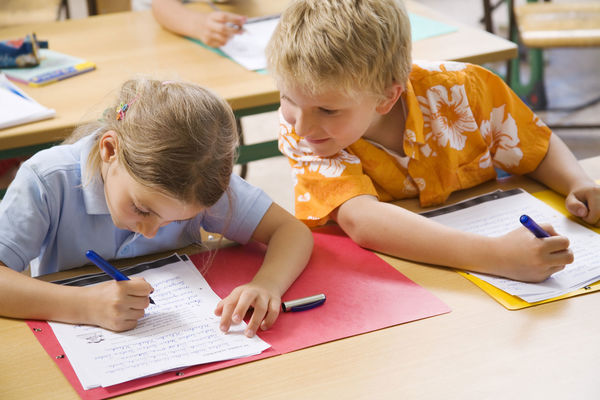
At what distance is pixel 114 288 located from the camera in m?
1.01

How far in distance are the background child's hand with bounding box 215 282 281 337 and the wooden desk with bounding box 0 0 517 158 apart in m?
0.56

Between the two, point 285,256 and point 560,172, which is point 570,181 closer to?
point 560,172

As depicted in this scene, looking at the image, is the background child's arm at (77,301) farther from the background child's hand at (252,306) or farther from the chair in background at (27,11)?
the chair in background at (27,11)

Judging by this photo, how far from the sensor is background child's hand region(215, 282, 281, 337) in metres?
1.01

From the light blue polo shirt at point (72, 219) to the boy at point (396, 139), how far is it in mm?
135

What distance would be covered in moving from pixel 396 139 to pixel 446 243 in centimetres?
30

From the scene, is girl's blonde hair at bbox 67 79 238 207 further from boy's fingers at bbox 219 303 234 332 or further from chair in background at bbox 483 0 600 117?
chair in background at bbox 483 0 600 117

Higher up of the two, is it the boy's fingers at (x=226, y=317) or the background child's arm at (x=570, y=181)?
the background child's arm at (x=570, y=181)

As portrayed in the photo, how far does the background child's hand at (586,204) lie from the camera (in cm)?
127

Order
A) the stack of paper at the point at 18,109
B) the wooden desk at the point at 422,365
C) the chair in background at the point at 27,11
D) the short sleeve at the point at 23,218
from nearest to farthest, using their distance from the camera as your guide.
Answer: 1. the wooden desk at the point at 422,365
2. the short sleeve at the point at 23,218
3. the stack of paper at the point at 18,109
4. the chair in background at the point at 27,11

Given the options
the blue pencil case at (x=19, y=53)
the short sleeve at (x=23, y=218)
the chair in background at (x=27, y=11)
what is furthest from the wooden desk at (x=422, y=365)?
the chair in background at (x=27, y=11)

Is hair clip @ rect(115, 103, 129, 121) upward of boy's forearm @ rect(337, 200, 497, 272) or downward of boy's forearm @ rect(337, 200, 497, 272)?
upward

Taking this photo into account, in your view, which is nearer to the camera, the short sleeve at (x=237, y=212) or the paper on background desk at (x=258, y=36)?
the short sleeve at (x=237, y=212)

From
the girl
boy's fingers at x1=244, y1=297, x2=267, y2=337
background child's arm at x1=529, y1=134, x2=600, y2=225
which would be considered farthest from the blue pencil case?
background child's arm at x1=529, y1=134, x2=600, y2=225
